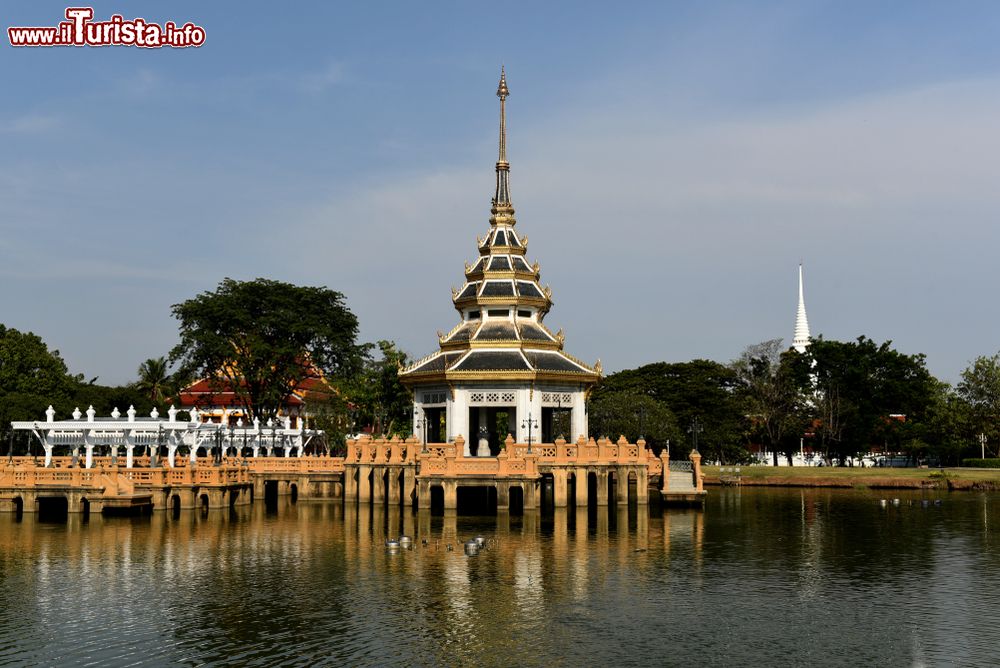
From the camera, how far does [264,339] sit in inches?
2958

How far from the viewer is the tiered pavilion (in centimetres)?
5769

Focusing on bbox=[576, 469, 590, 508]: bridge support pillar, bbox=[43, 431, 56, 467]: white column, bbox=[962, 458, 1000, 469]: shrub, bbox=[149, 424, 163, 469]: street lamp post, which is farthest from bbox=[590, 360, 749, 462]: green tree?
bbox=[43, 431, 56, 467]: white column

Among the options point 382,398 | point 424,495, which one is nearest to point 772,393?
point 382,398

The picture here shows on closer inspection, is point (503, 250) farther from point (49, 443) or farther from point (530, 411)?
point (49, 443)

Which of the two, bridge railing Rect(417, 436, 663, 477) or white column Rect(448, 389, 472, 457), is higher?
white column Rect(448, 389, 472, 457)

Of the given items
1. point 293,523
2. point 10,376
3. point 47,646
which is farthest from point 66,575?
point 10,376

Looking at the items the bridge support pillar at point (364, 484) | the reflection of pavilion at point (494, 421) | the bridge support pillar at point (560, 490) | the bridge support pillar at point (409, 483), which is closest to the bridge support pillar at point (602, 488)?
the reflection of pavilion at point (494, 421)

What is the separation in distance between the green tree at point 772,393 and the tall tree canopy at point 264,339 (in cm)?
4244

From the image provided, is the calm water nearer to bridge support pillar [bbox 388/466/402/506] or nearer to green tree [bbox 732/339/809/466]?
bridge support pillar [bbox 388/466/402/506]

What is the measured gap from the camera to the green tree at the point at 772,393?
3974 inches

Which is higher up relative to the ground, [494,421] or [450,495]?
[494,421]

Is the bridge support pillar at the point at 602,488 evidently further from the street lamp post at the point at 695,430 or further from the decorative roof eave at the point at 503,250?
the decorative roof eave at the point at 503,250

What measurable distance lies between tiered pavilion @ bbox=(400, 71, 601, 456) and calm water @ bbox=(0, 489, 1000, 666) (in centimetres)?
1038

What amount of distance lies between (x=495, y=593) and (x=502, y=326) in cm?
3200
